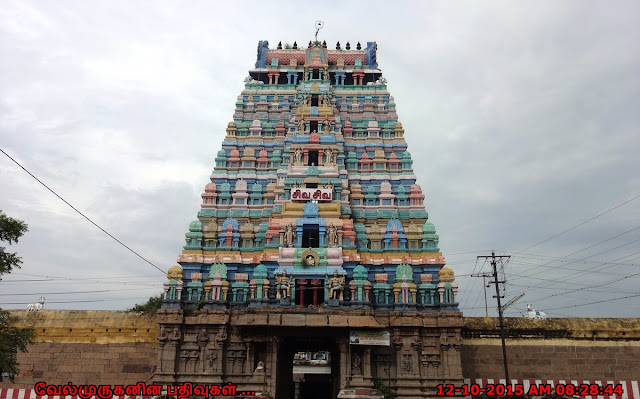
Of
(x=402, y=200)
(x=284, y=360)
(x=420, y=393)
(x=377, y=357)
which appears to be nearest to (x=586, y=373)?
(x=420, y=393)

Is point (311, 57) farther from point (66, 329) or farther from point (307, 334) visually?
point (66, 329)

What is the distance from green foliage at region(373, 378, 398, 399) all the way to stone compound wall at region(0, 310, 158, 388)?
13.6m

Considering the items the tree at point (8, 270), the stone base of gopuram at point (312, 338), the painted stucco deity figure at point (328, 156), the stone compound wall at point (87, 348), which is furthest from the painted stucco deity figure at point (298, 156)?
the tree at point (8, 270)

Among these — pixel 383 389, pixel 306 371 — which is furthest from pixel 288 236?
pixel 306 371

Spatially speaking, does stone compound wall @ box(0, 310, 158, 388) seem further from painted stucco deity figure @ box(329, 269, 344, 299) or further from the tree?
painted stucco deity figure @ box(329, 269, 344, 299)

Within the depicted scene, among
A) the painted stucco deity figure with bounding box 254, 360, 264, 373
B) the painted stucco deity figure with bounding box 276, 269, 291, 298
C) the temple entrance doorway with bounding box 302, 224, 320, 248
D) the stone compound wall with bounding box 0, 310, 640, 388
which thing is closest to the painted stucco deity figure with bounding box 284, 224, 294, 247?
the temple entrance doorway with bounding box 302, 224, 320, 248

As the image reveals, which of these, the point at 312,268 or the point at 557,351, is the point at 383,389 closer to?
the point at 312,268

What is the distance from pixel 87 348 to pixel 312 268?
591 inches

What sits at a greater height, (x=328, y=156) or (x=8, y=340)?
(x=328, y=156)

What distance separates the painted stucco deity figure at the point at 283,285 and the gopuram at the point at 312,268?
6 centimetres

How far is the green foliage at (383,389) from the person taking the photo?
971 inches

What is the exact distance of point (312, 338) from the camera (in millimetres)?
27031

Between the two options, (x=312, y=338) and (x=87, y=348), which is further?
(x=87, y=348)

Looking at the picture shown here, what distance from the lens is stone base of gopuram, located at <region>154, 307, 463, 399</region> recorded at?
2516 centimetres
